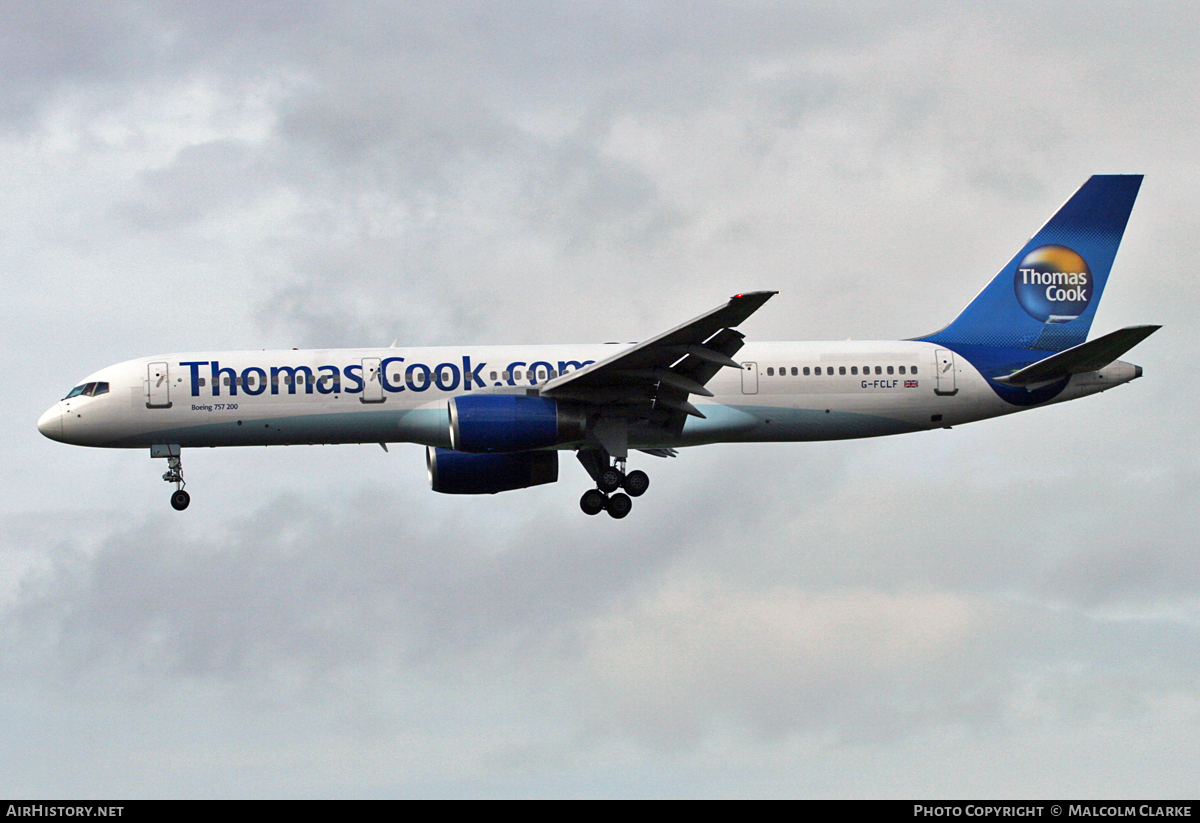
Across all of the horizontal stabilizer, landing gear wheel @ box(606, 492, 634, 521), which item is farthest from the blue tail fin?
landing gear wheel @ box(606, 492, 634, 521)

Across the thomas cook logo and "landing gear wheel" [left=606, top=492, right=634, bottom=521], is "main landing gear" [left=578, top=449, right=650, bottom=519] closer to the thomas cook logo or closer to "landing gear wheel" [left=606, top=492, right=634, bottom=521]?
"landing gear wheel" [left=606, top=492, right=634, bottom=521]

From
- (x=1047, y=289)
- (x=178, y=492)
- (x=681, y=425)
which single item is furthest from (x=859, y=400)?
(x=178, y=492)

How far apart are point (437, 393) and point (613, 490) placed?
15.9 ft

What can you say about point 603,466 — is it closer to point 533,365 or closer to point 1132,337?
point 533,365

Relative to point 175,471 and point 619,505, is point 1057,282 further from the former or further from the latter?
point 175,471

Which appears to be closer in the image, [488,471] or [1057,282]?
[488,471]

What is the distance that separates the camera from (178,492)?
34.1 m

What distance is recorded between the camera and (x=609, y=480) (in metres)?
34.0

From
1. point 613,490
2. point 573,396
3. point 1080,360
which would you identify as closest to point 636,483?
point 613,490

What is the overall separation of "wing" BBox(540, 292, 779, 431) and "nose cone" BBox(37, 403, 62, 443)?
469 inches

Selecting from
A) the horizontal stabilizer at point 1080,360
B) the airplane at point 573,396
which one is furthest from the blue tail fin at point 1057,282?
the horizontal stabilizer at point 1080,360

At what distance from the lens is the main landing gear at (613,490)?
112 feet

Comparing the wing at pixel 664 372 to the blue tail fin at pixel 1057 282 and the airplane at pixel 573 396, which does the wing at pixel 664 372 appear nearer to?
the airplane at pixel 573 396
